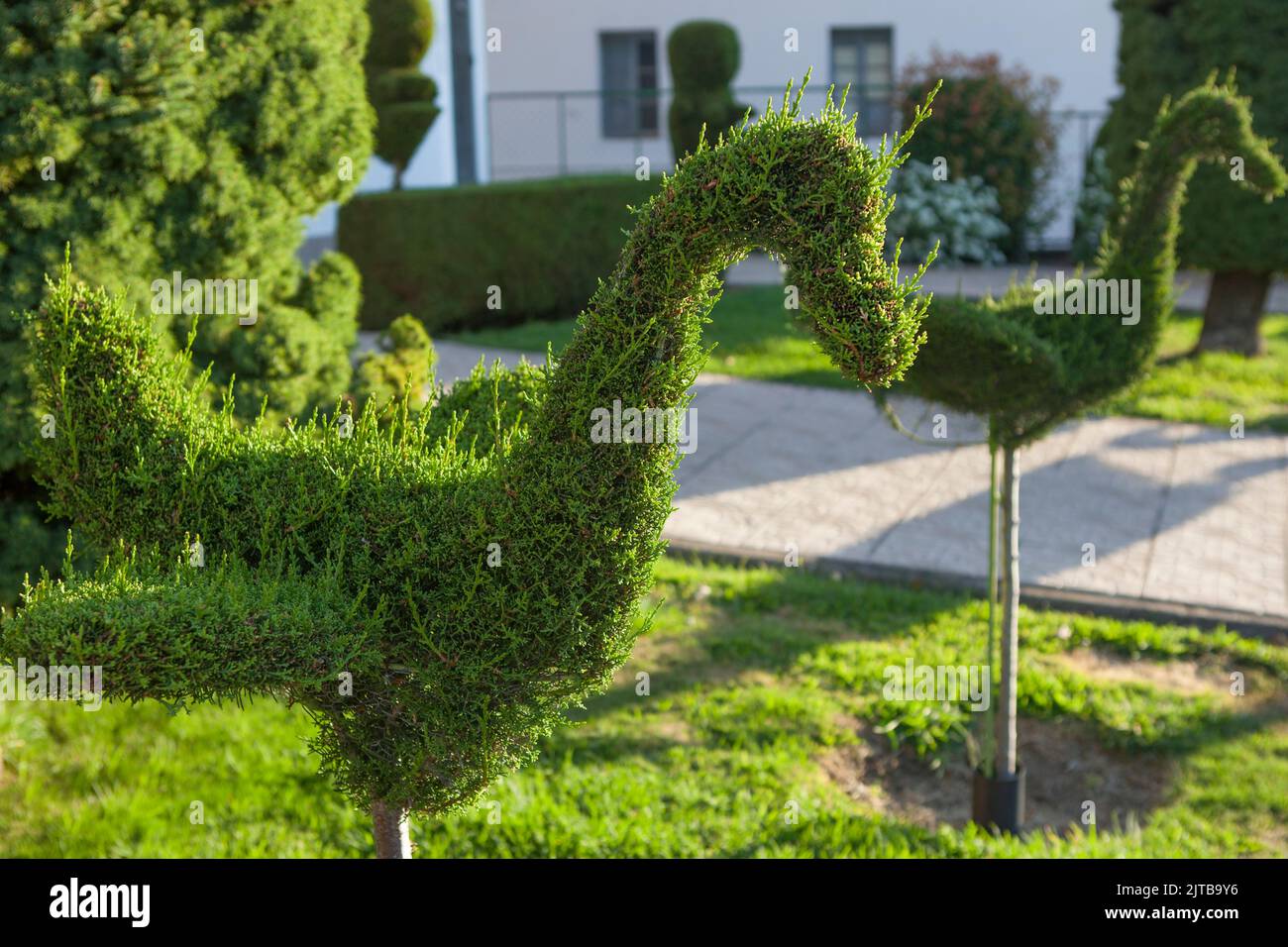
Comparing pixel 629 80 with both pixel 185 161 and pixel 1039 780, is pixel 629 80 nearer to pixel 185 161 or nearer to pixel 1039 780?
pixel 185 161

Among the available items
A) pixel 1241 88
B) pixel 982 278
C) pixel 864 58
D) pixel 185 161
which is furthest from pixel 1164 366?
pixel 864 58

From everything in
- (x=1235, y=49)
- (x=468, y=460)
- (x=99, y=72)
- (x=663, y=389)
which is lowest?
(x=468, y=460)

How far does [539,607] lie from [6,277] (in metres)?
2.75

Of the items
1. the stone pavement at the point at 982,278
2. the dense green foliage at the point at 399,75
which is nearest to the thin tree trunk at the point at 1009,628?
the dense green foliage at the point at 399,75

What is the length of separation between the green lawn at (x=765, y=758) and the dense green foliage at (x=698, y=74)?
11614 millimetres

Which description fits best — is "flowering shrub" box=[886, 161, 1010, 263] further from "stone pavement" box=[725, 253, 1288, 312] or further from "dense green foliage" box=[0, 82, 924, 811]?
"dense green foliage" box=[0, 82, 924, 811]

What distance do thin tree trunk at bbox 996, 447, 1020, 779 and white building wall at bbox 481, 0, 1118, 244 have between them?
14.2 metres

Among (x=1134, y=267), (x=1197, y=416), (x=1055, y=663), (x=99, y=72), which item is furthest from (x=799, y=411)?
(x=99, y=72)

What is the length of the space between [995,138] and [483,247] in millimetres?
7971

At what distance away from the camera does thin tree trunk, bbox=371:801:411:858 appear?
120 inches

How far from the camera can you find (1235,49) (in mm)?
10523

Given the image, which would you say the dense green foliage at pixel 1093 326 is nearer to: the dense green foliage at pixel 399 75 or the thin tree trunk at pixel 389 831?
the thin tree trunk at pixel 389 831

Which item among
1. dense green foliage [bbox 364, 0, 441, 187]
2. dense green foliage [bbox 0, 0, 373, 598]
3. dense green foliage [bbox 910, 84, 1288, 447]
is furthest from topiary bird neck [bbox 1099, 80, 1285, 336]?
dense green foliage [bbox 364, 0, 441, 187]
